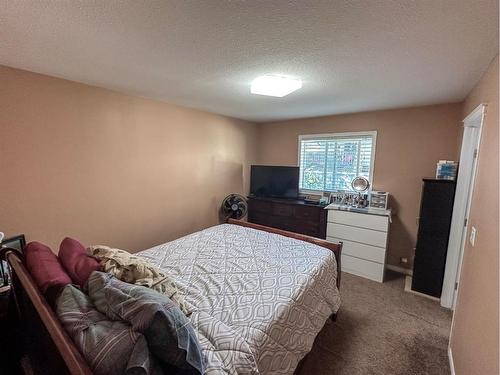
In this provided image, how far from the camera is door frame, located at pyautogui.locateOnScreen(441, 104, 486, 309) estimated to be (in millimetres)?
2268

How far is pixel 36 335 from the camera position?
1058 mm

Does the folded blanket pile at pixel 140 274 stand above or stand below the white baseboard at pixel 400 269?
above

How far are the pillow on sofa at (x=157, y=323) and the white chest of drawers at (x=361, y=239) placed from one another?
284 centimetres

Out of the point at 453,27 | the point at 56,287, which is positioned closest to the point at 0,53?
the point at 56,287

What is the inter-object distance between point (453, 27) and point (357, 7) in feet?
1.99

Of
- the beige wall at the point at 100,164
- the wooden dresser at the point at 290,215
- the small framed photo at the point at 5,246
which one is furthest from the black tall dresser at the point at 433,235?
the small framed photo at the point at 5,246

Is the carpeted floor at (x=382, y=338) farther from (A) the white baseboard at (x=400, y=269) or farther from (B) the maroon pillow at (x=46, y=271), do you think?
(B) the maroon pillow at (x=46, y=271)

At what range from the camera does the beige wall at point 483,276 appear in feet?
3.52

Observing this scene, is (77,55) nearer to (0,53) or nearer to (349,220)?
(0,53)

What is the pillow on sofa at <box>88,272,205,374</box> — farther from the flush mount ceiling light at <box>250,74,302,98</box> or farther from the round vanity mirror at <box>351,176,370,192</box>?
the round vanity mirror at <box>351,176,370,192</box>

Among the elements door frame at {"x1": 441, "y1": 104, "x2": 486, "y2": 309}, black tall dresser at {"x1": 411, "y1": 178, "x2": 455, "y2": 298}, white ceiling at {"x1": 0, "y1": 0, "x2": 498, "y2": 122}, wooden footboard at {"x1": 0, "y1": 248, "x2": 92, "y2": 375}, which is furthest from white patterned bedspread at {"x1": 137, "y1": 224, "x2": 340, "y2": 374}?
white ceiling at {"x1": 0, "y1": 0, "x2": 498, "y2": 122}

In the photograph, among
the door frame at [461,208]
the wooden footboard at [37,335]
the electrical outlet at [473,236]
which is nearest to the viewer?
the wooden footboard at [37,335]

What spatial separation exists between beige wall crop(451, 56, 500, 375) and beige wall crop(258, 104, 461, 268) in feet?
3.99

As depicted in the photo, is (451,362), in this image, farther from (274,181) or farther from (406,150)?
(274,181)
